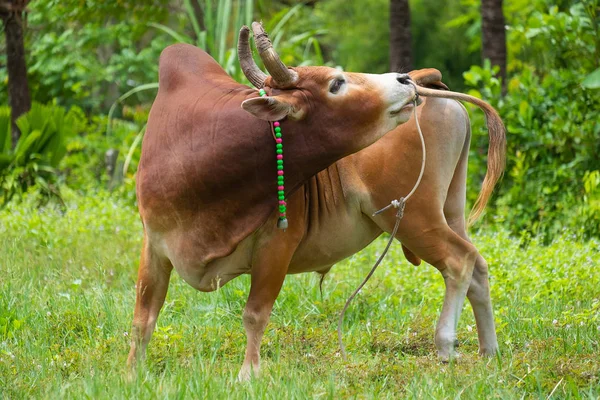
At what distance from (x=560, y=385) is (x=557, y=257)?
264cm

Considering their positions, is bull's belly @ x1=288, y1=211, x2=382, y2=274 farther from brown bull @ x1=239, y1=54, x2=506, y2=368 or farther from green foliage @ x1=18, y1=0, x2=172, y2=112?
green foliage @ x1=18, y1=0, x2=172, y2=112

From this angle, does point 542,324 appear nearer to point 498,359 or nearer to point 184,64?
point 498,359

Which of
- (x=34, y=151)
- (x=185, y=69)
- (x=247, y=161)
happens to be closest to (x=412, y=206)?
(x=247, y=161)

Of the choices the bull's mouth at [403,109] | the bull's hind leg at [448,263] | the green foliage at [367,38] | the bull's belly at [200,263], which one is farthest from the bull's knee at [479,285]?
the green foliage at [367,38]

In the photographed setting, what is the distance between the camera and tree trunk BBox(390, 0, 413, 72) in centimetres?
1035

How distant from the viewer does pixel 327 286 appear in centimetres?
653

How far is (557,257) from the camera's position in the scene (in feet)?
22.2

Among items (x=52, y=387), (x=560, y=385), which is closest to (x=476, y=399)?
(x=560, y=385)

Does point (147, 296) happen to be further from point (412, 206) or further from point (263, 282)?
point (412, 206)

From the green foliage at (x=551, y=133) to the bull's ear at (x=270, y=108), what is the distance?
14.1 ft

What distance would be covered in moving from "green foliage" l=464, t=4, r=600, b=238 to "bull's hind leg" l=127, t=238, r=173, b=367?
4268 millimetres

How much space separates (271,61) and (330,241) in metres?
1.16

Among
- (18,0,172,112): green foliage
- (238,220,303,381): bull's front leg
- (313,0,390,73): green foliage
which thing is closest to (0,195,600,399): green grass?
(238,220,303,381): bull's front leg

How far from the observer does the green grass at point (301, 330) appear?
418cm
